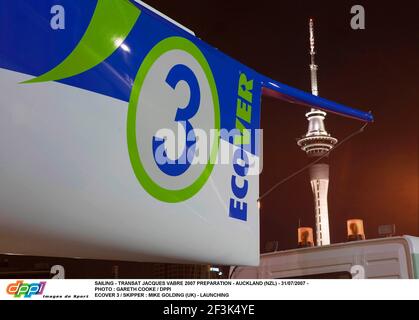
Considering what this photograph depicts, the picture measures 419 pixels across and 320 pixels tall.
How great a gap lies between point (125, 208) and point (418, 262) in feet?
10.6

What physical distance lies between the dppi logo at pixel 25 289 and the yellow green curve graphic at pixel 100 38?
0.94 m

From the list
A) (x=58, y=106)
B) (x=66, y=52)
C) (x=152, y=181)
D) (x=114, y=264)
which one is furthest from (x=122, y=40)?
(x=114, y=264)

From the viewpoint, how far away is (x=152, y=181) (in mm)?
2682

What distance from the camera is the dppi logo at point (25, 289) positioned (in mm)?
2400

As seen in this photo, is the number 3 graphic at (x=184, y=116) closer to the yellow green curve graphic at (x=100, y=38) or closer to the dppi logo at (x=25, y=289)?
the yellow green curve graphic at (x=100, y=38)

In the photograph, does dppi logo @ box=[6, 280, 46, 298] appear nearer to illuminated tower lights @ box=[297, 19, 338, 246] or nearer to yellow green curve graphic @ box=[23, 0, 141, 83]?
yellow green curve graphic @ box=[23, 0, 141, 83]

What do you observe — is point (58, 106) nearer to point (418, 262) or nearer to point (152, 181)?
point (152, 181)

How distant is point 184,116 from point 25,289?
3.86ft

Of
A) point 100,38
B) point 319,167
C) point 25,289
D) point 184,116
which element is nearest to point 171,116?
point 184,116

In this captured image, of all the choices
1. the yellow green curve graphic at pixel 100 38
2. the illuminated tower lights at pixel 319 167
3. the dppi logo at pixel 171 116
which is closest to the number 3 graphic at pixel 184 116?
the dppi logo at pixel 171 116

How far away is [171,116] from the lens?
2.79 meters

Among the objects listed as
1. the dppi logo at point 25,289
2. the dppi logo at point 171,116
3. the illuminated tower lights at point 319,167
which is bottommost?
the dppi logo at point 25,289

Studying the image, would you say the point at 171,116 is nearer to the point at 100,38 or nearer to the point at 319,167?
the point at 100,38

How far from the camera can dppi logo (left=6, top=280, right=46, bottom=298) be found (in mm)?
2400
